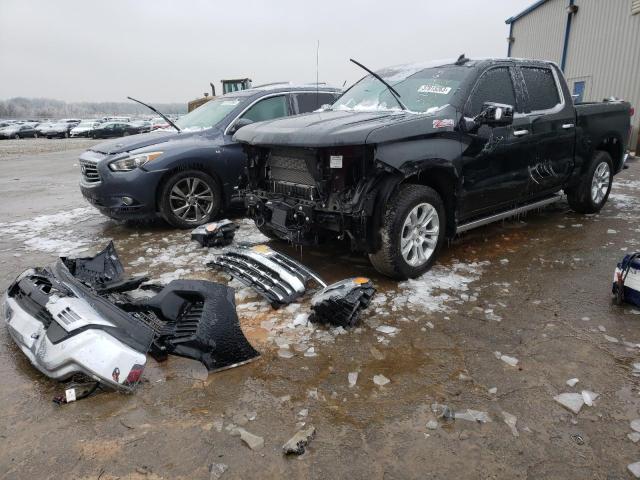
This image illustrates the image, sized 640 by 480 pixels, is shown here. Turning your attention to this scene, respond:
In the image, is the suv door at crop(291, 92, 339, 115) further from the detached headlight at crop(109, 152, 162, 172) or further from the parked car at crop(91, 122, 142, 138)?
the parked car at crop(91, 122, 142, 138)

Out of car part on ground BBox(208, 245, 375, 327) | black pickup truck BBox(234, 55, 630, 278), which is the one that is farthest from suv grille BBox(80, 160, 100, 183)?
car part on ground BBox(208, 245, 375, 327)

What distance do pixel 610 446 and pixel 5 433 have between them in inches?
116

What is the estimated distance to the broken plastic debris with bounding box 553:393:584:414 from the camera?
2414mm

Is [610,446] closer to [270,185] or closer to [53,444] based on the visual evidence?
[53,444]

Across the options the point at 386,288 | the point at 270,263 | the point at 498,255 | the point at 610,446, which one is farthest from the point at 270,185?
the point at 610,446

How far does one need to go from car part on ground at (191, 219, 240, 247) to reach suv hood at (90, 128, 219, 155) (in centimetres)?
149

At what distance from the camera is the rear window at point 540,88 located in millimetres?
4953

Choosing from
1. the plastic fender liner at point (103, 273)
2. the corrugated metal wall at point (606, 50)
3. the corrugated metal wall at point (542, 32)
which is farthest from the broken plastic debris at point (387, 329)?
the corrugated metal wall at point (542, 32)

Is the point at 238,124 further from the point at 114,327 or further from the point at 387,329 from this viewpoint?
the point at 114,327

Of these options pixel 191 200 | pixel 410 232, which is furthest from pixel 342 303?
pixel 191 200

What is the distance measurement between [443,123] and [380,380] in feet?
7.64

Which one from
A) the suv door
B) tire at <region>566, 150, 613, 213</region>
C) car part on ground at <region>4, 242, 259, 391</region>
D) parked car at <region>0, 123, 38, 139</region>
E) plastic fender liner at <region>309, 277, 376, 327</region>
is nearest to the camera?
car part on ground at <region>4, 242, 259, 391</region>

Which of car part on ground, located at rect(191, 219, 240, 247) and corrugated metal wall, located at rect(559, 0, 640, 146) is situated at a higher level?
corrugated metal wall, located at rect(559, 0, 640, 146)

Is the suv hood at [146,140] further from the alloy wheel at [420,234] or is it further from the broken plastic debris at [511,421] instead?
the broken plastic debris at [511,421]
